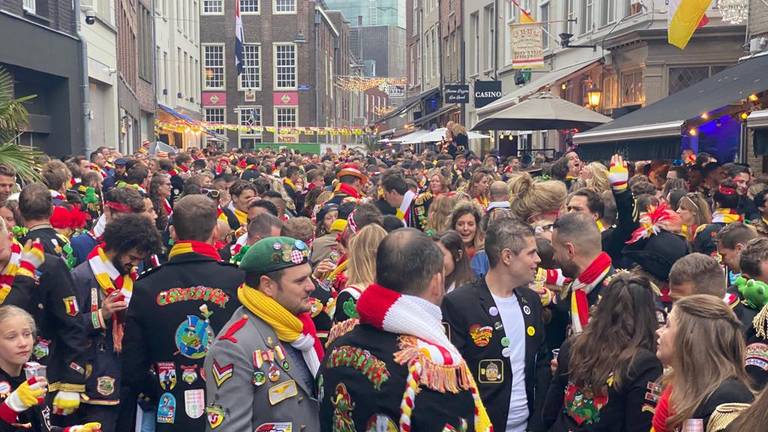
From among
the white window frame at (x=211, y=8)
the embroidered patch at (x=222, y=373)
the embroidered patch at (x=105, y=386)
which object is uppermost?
the white window frame at (x=211, y=8)

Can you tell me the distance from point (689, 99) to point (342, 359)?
12.3 meters

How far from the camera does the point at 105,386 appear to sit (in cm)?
574

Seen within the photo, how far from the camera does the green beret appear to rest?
4.18 m

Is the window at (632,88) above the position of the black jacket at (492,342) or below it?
above

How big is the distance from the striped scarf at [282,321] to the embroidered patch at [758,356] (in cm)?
211

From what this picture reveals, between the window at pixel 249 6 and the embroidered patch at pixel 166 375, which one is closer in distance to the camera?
the embroidered patch at pixel 166 375

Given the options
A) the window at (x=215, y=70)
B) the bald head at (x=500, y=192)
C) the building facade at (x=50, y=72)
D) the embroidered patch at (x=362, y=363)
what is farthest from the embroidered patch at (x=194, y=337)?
the window at (x=215, y=70)

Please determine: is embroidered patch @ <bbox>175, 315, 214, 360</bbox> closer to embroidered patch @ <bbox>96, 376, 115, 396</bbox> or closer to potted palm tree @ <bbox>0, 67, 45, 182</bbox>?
embroidered patch @ <bbox>96, 376, 115, 396</bbox>

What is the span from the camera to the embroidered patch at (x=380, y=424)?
141 inches

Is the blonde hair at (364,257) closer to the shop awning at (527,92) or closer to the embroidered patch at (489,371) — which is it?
the embroidered patch at (489,371)

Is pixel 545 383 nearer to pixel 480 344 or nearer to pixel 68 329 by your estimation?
pixel 480 344

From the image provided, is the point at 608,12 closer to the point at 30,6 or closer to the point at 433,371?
the point at 30,6

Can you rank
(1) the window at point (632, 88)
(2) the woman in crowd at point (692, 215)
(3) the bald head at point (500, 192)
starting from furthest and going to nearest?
(1) the window at point (632, 88) → (3) the bald head at point (500, 192) → (2) the woman in crowd at point (692, 215)

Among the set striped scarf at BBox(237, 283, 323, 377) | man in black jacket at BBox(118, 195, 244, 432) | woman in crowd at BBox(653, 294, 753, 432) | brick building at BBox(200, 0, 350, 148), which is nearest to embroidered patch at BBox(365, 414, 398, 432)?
striped scarf at BBox(237, 283, 323, 377)
